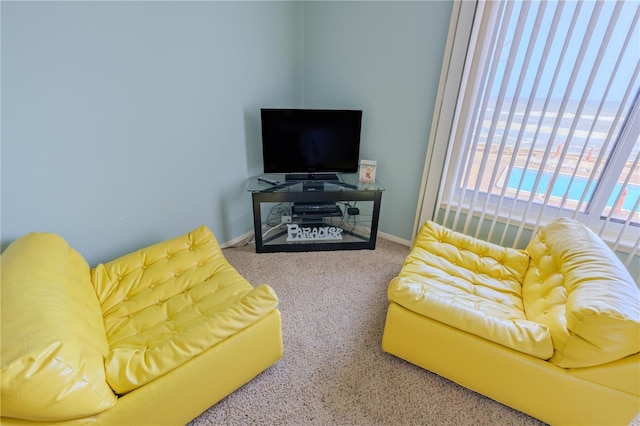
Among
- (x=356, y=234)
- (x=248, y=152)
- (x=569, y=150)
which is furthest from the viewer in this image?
(x=356, y=234)

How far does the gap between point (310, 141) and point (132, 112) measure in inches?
47.6

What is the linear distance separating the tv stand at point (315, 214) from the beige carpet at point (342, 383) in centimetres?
54

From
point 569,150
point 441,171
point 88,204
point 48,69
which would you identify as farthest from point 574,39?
point 88,204

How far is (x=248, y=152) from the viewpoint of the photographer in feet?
7.80

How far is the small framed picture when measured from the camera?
237cm

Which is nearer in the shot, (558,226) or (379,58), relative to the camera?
(558,226)

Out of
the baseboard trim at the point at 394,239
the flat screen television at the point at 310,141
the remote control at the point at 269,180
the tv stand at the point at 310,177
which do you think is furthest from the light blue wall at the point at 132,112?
the baseboard trim at the point at 394,239

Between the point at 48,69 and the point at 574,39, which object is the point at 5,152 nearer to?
the point at 48,69

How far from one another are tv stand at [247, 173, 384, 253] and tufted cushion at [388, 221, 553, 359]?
2.13 ft

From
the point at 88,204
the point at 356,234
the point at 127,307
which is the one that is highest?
the point at 88,204

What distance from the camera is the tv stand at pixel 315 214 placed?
2236mm

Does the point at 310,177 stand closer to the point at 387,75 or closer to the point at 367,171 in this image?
the point at 367,171

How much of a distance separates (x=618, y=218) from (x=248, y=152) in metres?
2.63

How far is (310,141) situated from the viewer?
90.0 inches
